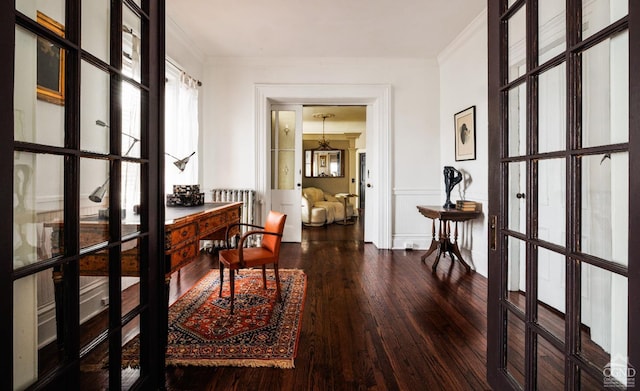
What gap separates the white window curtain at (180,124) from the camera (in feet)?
12.4

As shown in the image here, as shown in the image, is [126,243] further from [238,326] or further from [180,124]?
[180,124]

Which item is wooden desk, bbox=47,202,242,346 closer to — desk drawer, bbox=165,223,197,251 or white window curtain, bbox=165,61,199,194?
desk drawer, bbox=165,223,197,251

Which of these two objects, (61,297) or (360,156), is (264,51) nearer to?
(61,297)

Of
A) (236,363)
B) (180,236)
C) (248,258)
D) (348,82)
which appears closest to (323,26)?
(348,82)

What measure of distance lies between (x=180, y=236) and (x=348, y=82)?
375 cm

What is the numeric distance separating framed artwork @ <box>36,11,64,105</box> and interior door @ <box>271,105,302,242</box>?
429 centimetres

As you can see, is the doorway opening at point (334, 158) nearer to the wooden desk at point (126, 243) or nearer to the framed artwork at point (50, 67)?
the wooden desk at point (126, 243)

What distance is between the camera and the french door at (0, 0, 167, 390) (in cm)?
80

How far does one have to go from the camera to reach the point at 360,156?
34.1 feet

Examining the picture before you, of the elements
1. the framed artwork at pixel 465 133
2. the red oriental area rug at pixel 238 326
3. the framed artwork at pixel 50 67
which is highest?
the framed artwork at pixel 465 133

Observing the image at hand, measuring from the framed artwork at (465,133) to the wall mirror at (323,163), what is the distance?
20.4ft

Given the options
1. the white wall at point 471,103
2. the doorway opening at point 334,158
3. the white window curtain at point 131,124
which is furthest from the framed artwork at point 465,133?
the doorway opening at point 334,158

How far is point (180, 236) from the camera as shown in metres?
1.95

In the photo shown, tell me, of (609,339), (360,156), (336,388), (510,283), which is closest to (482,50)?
(510,283)
